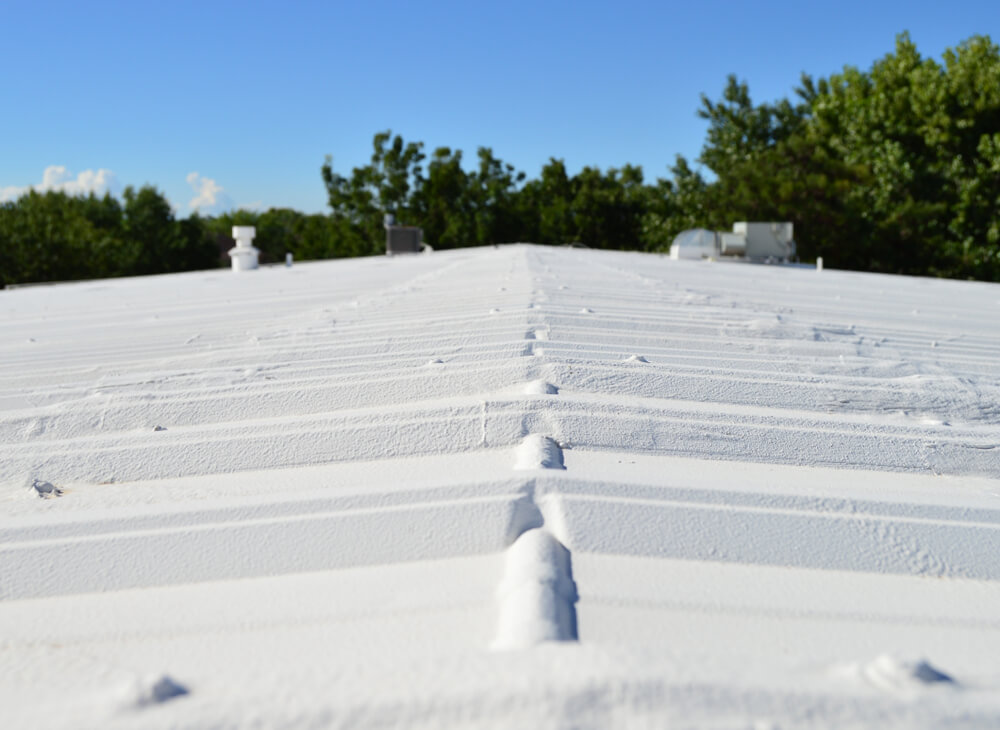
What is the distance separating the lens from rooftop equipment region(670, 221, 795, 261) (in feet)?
47.1

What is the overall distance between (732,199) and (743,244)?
37.0 ft

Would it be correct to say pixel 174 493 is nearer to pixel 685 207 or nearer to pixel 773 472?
pixel 773 472

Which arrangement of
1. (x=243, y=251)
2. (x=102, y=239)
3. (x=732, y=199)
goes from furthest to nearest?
(x=102, y=239), (x=732, y=199), (x=243, y=251)

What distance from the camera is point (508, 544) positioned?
120 cm

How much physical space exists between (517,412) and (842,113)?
28.4 meters

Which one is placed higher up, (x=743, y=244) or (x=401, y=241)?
(x=401, y=241)

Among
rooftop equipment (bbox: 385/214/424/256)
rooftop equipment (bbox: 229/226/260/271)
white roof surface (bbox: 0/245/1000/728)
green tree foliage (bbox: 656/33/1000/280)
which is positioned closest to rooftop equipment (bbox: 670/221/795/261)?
rooftop equipment (bbox: 385/214/424/256)

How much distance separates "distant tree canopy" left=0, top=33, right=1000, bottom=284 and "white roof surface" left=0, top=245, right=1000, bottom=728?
22.6 m

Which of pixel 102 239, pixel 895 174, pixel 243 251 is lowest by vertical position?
pixel 243 251

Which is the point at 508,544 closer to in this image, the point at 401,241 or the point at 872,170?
the point at 401,241

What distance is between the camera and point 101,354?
3.31 m

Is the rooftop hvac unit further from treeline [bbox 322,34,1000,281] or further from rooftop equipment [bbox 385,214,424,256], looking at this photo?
treeline [bbox 322,34,1000,281]

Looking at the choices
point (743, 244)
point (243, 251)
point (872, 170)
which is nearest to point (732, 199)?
point (872, 170)

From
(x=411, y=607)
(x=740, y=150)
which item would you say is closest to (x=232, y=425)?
(x=411, y=607)
